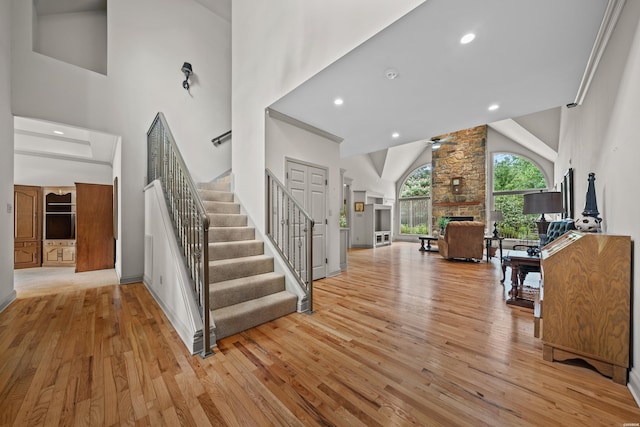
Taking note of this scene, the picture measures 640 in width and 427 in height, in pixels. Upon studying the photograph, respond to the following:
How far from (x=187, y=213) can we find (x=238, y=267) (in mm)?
846

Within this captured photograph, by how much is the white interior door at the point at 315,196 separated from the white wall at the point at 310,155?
0.38 ft

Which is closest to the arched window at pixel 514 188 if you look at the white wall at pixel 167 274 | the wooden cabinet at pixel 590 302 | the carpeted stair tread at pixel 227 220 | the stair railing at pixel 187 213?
the wooden cabinet at pixel 590 302

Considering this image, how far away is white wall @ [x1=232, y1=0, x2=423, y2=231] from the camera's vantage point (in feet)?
7.39

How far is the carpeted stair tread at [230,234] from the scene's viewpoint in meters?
3.18

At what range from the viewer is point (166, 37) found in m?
4.80

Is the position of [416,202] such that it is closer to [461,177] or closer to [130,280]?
[461,177]

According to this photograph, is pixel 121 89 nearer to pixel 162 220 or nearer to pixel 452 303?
pixel 162 220

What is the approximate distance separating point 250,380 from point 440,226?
9414mm

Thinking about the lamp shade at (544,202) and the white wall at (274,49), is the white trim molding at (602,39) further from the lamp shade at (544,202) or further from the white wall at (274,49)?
the white wall at (274,49)

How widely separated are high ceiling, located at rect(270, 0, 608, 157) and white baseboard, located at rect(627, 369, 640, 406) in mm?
2596

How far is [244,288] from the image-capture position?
8.83ft

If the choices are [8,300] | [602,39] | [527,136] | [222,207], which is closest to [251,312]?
[222,207]

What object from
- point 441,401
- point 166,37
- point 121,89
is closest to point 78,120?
point 121,89

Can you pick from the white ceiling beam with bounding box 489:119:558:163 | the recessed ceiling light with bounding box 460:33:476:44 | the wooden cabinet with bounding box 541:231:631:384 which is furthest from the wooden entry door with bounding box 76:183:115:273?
the white ceiling beam with bounding box 489:119:558:163
